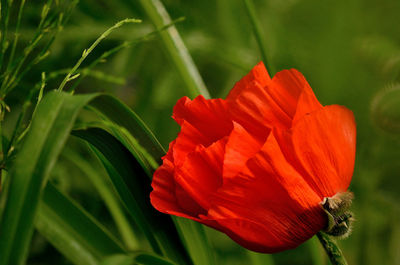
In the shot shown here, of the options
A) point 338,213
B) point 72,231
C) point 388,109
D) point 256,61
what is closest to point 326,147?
point 338,213

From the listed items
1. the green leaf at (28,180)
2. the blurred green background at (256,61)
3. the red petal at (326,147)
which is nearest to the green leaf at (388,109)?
the blurred green background at (256,61)

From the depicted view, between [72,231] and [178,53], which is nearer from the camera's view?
[72,231]

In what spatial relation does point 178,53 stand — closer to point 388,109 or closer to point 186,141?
point 186,141

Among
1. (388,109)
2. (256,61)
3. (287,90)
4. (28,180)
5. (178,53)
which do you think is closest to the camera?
(28,180)

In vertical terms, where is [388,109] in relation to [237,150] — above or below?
below

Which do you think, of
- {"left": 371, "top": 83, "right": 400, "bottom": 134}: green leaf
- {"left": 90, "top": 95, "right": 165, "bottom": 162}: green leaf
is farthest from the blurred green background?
{"left": 90, "top": 95, "right": 165, "bottom": 162}: green leaf

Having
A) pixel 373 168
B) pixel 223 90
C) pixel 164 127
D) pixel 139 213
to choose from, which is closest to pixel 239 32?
pixel 223 90

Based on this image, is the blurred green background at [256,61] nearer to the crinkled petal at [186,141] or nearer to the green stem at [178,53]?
the green stem at [178,53]
